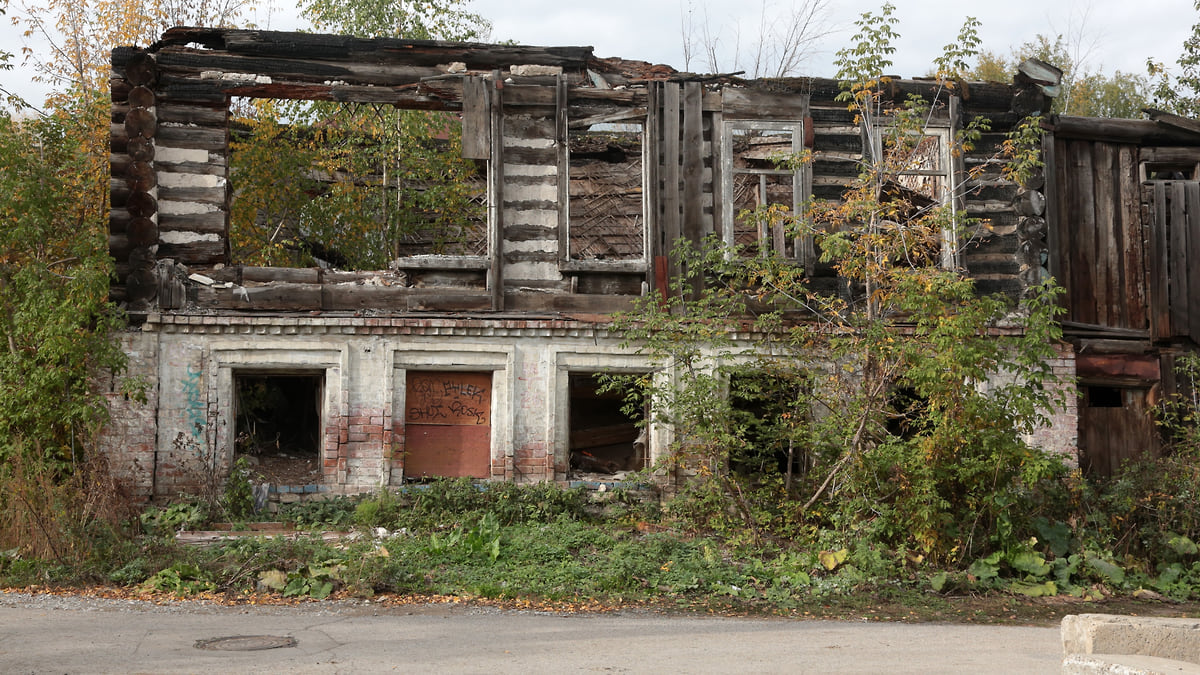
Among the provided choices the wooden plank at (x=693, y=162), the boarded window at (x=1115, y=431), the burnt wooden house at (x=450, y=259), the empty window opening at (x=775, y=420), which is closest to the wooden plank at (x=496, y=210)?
the burnt wooden house at (x=450, y=259)

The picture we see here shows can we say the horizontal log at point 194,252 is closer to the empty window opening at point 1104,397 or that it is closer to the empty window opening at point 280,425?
the empty window opening at point 280,425

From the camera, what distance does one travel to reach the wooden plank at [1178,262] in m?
15.0

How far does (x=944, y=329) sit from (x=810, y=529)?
2.61 meters

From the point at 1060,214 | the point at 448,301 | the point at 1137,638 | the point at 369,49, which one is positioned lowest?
the point at 1137,638

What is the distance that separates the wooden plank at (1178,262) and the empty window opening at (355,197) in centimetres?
1056

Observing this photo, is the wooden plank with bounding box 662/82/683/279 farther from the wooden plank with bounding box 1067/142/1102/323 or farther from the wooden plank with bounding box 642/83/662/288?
the wooden plank with bounding box 1067/142/1102/323

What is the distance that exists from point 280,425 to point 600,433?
200 inches

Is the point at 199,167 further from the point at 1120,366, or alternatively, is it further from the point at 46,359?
the point at 1120,366

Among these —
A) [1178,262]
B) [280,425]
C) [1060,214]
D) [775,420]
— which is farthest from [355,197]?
[1178,262]

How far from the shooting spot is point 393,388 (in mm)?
12984

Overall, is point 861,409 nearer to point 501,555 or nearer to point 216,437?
point 501,555

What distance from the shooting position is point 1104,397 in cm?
1543

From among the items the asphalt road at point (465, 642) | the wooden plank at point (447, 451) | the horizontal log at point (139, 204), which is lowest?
the asphalt road at point (465, 642)

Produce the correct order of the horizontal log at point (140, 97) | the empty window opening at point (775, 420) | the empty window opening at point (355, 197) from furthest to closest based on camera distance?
the empty window opening at point (355, 197), the horizontal log at point (140, 97), the empty window opening at point (775, 420)
